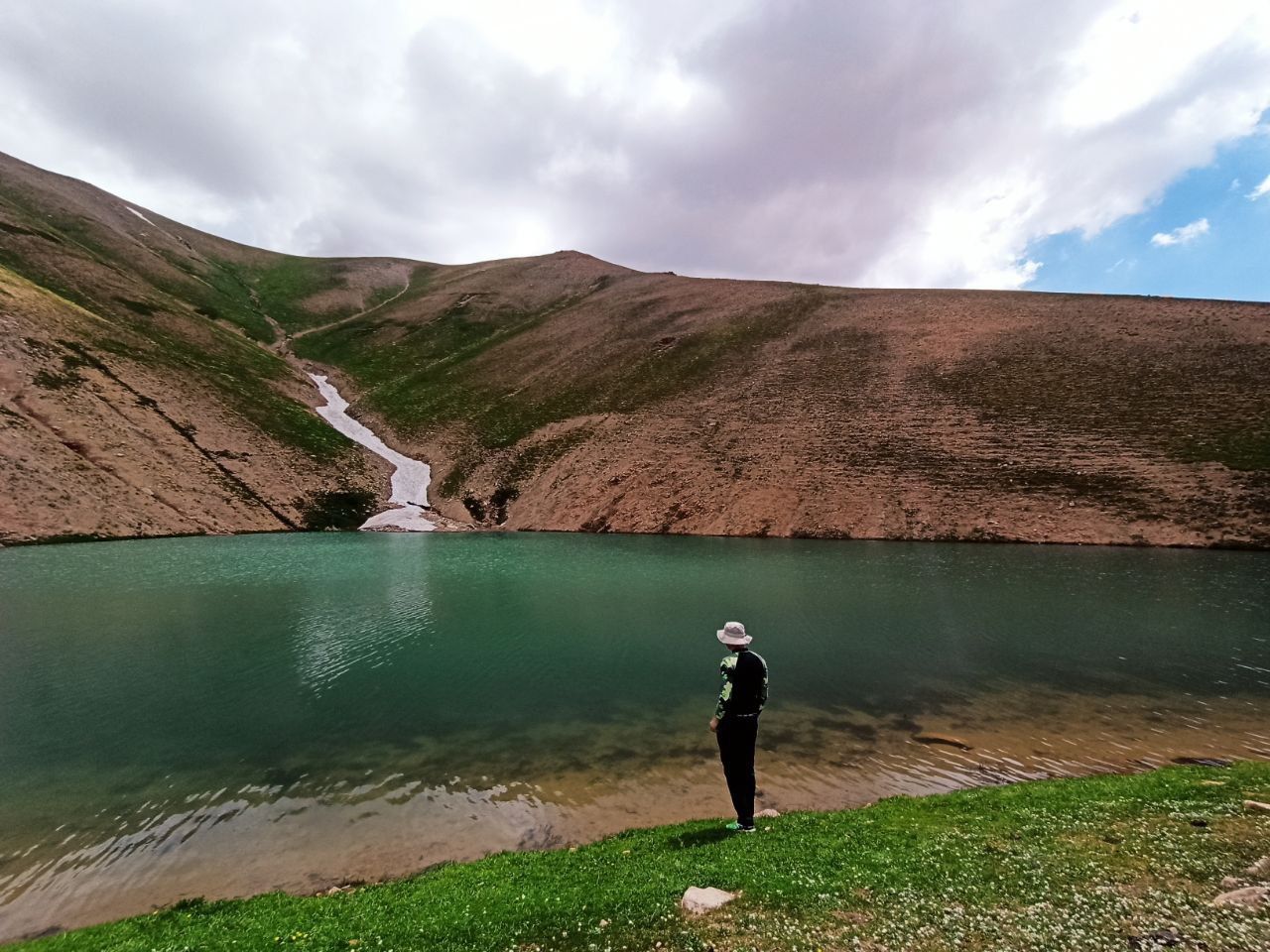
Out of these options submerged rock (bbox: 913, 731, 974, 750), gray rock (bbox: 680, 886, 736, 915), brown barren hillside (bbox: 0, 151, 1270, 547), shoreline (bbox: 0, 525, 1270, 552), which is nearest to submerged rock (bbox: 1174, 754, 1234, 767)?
submerged rock (bbox: 913, 731, 974, 750)

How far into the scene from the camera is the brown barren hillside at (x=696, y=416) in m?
65.9

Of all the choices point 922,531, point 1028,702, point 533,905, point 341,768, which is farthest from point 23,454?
point 922,531

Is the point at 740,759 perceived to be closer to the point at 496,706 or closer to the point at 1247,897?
the point at 1247,897

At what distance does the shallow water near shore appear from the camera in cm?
1385

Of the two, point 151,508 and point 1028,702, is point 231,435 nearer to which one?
point 151,508

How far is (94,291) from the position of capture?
105812mm

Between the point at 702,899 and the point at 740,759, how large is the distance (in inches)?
145

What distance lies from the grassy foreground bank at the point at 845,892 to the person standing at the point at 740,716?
0.75 metres

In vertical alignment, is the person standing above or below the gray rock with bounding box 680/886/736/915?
above

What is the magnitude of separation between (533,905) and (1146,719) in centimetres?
2137

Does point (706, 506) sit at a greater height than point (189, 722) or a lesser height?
greater

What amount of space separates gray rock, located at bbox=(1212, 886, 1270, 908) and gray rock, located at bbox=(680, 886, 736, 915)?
6.07 metres

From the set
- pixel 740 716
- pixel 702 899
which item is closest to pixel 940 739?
pixel 740 716

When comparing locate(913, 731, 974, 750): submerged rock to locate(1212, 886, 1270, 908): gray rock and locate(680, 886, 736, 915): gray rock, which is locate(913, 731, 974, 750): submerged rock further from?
locate(680, 886, 736, 915): gray rock
